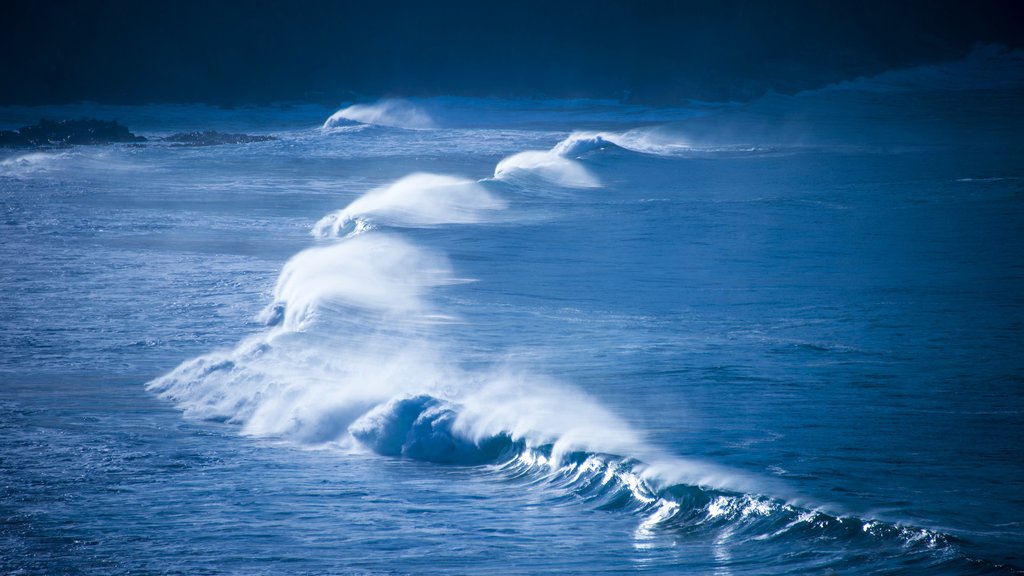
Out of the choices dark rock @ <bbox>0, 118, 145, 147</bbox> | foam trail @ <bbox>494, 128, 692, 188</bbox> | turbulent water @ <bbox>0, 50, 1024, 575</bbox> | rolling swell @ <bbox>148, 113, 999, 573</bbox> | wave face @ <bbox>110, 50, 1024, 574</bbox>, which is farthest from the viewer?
dark rock @ <bbox>0, 118, 145, 147</bbox>

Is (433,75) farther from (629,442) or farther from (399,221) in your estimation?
(629,442)

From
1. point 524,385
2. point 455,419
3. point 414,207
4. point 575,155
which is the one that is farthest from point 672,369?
point 575,155

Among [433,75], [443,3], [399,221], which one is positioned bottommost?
[399,221]

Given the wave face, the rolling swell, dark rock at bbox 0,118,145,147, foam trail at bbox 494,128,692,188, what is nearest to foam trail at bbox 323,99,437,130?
dark rock at bbox 0,118,145,147

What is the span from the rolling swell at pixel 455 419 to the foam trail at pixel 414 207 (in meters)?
3.74

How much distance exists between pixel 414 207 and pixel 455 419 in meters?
10.2

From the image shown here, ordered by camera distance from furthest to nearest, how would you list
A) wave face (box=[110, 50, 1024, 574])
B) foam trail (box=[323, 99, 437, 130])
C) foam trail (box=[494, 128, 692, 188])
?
foam trail (box=[323, 99, 437, 130]), foam trail (box=[494, 128, 692, 188]), wave face (box=[110, 50, 1024, 574])

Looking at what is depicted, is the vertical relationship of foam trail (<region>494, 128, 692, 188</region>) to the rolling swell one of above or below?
above

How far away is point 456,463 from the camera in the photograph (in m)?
6.32

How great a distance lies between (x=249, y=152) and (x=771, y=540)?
26.0m

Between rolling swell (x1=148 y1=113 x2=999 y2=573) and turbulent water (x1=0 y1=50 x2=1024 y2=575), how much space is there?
0.02m

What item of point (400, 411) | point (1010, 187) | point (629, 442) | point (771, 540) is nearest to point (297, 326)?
point (400, 411)

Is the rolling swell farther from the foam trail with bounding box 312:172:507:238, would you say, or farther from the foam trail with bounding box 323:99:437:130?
the foam trail with bounding box 323:99:437:130

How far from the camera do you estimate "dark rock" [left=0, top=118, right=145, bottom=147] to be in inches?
1247
